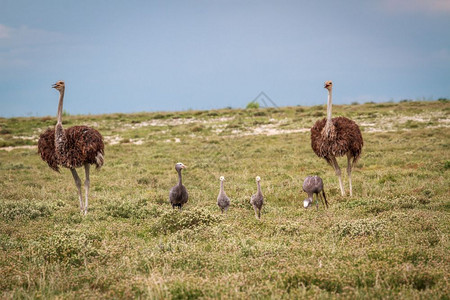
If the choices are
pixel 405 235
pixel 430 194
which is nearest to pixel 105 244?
pixel 405 235

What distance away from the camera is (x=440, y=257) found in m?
7.19

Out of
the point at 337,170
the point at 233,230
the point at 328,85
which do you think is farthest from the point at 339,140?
the point at 233,230

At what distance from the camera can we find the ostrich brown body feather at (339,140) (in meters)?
13.6

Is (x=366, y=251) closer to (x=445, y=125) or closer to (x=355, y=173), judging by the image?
(x=355, y=173)

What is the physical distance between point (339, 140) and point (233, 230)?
18.2ft

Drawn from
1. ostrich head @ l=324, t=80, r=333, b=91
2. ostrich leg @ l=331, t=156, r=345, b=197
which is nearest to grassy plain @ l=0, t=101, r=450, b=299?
ostrich leg @ l=331, t=156, r=345, b=197

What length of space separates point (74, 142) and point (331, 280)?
338 inches

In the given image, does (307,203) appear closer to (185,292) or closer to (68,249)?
(68,249)

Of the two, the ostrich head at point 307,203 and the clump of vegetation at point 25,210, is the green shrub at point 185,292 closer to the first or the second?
the ostrich head at point 307,203

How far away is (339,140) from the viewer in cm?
1360

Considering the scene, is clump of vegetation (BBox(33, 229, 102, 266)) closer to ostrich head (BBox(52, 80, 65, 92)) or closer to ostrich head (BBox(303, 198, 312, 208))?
ostrich head (BBox(303, 198, 312, 208))

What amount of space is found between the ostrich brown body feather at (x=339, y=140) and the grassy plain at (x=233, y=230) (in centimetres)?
131

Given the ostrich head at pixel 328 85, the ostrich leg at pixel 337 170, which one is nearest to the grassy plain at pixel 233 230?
the ostrich leg at pixel 337 170

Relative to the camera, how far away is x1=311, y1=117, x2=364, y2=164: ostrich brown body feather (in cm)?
1357
